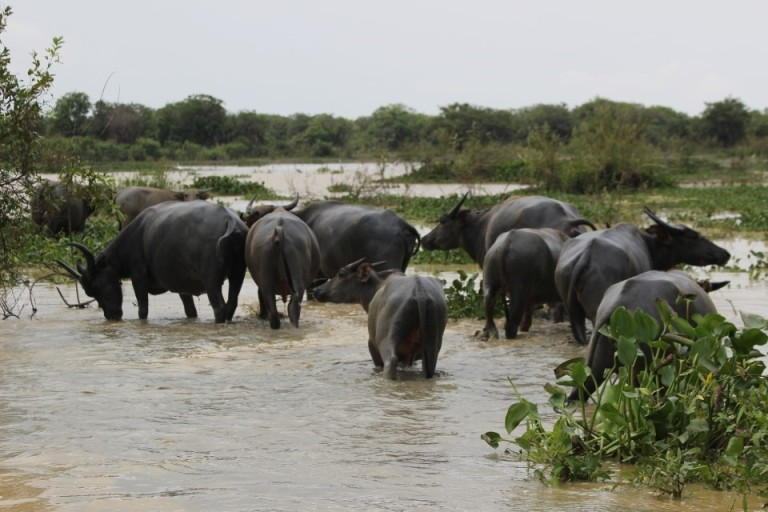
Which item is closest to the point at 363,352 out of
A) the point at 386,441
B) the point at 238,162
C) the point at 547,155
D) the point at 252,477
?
the point at 386,441

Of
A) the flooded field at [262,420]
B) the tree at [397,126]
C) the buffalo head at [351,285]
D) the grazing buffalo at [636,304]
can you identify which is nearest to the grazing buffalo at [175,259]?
the flooded field at [262,420]

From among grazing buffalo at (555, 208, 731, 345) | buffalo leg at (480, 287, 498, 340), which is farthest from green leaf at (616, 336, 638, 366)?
buffalo leg at (480, 287, 498, 340)

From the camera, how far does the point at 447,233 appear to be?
13.0 meters

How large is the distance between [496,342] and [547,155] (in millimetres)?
19754

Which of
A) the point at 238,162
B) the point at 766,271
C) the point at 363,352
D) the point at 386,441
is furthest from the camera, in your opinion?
the point at 238,162

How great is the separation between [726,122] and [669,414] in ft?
181

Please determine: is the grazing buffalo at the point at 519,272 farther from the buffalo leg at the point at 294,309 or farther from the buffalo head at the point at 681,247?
the buffalo leg at the point at 294,309

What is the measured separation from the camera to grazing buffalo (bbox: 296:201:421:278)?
12031mm

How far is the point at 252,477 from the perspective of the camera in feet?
18.6

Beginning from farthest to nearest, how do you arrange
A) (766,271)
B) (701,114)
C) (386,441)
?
(701,114)
(766,271)
(386,441)

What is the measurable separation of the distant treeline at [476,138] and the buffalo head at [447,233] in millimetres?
13609

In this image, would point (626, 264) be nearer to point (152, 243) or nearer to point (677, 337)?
point (677, 337)

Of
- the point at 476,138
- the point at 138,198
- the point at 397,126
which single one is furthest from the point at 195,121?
the point at 138,198

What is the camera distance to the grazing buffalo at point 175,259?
36.0 feet
